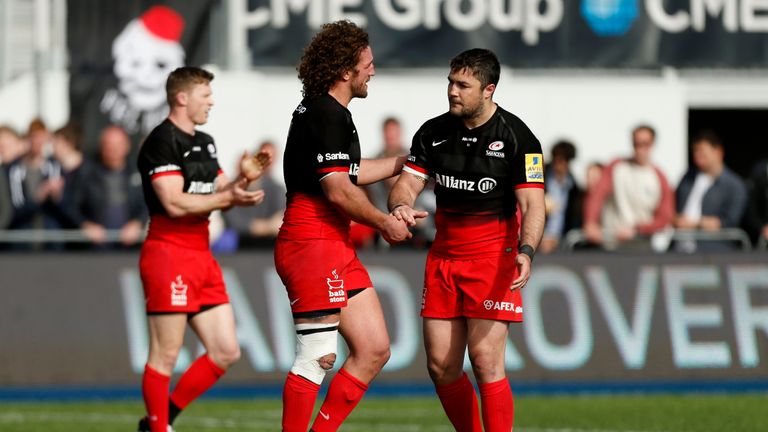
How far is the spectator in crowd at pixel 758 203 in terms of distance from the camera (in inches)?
680

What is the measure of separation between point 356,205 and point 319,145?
1.37ft

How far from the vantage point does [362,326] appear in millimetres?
9781

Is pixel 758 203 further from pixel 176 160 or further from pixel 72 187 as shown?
pixel 176 160

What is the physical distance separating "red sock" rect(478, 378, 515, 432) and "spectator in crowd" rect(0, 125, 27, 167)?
362 inches

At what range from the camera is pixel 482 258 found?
995cm

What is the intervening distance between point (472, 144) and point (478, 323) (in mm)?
1091

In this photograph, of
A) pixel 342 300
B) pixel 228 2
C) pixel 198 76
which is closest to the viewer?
pixel 342 300

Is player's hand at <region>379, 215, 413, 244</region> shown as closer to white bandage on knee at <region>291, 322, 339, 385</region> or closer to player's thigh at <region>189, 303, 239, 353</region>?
white bandage on knee at <region>291, 322, 339, 385</region>

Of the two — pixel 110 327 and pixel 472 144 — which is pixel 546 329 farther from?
pixel 472 144

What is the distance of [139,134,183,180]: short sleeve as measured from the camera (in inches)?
442

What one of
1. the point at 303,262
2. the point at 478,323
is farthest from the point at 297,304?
the point at 478,323

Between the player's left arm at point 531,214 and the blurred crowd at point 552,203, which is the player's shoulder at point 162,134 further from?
the blurred crowd at point 552,203

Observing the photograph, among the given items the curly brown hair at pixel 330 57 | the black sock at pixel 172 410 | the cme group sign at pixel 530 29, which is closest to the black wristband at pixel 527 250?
the curly brown hair at pixel 330 57

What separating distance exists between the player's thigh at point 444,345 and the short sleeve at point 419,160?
2.99 feet
